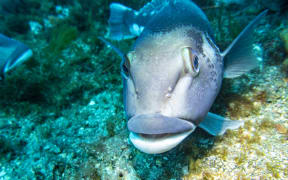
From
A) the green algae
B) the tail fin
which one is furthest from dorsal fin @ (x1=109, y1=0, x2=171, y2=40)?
the green algae

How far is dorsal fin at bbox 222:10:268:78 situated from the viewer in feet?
7.93

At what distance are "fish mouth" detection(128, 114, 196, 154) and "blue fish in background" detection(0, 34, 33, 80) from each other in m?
3.96

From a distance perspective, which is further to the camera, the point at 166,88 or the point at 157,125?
the point at 166,88

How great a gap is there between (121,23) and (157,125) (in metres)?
3.66

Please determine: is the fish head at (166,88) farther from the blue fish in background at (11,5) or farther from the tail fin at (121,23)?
the blue fish in background at (11,5)

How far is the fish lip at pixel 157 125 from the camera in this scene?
1.48m

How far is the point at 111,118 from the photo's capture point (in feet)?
10.9

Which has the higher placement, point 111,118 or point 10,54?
point 10,54

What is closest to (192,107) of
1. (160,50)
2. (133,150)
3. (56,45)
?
(160,50)

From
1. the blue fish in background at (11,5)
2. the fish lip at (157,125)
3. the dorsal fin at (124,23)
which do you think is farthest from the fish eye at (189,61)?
the blue fish in background at (11,5)

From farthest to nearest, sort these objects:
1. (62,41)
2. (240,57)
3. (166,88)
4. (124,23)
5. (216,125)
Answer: (62,41) → (124,23) → (240,57) → (216,125) → (166,88)

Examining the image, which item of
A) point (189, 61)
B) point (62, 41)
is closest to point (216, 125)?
point (189, 61)

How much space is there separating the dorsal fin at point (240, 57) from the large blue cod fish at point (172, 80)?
12mm

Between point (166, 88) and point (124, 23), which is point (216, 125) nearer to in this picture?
point (166, 88)
